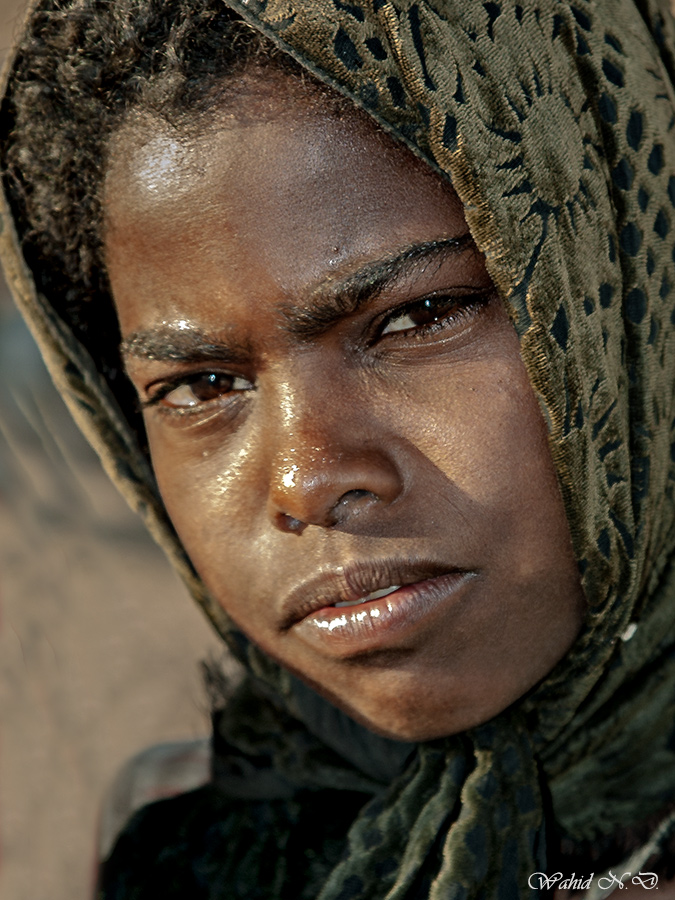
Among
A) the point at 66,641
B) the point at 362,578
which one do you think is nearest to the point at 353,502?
the point at 362,578

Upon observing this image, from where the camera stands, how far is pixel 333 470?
1.39 meters

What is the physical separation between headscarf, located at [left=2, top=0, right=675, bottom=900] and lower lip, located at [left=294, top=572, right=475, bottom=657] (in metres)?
0.23

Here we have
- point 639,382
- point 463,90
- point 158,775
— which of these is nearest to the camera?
point 463,90

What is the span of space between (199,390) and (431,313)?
460 millimetres

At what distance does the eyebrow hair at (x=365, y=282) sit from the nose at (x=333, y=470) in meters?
0.14

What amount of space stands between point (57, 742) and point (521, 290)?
3.03 metres

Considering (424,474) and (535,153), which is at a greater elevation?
(535,153)

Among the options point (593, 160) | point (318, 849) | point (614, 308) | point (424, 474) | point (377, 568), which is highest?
point (593, 160)

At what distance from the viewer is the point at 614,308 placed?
152 centimetres

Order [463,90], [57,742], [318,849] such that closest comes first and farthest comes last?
[463,90], [318,849], [57,742]

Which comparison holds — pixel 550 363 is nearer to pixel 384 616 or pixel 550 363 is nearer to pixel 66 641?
pixel 384 616

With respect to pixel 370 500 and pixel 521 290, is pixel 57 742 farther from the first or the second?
pixel 521 290

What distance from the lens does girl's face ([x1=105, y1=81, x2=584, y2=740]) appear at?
4.60 feet

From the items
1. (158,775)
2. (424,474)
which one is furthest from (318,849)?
(424,474)
